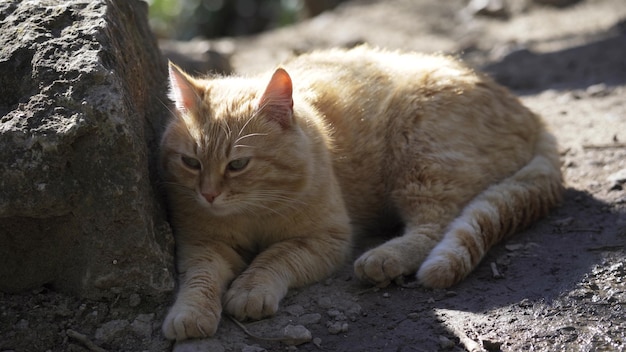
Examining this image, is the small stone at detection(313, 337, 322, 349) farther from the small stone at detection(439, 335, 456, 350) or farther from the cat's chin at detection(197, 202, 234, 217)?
the cat's chin at detection(197, 202, 234, 217)

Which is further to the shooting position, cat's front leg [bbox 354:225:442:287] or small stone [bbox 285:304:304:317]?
cat's front leg [bbox 354:225:442:287]

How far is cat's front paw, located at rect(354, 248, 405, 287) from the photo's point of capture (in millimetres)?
3768

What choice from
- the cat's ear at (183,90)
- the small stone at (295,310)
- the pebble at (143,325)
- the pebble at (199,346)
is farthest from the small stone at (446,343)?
the cat's ear at (183,90)

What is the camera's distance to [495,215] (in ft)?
13.5

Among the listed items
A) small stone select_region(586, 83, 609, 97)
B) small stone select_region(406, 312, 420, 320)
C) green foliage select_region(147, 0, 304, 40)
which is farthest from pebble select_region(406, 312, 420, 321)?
green foliage select_region(147, 0, 304, 40)

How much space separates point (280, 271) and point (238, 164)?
60cm

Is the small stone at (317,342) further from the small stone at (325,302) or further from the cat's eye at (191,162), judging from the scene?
the cat's eye at (191,162)

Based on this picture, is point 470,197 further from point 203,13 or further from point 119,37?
point 203,13

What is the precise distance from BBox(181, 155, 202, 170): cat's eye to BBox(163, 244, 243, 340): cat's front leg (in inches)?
17.7

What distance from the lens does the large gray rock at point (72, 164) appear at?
3.08 meters

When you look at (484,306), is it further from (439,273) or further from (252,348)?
(252,348)

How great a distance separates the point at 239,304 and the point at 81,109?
1167 mm

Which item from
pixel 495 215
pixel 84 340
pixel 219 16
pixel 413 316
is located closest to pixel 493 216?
pixel 495 215

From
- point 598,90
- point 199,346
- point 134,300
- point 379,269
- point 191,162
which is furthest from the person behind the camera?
point 598,90
